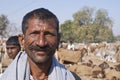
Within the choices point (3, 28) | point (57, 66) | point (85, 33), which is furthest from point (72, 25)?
point (57, 66)

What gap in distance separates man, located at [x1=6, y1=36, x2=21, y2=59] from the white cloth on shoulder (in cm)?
290

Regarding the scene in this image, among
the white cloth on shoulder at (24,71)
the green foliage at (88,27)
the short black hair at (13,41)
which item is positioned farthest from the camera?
the green foliage at (88,27)

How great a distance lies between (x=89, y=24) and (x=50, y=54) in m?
79.9

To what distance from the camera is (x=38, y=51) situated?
2.34 metres

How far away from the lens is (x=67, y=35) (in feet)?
241

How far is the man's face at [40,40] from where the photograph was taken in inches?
92.0

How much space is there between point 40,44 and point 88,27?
7745cm

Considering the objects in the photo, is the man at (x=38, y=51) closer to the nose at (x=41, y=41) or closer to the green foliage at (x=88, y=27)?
the nose at (x=41, y=41)

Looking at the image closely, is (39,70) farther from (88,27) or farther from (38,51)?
(88,27)

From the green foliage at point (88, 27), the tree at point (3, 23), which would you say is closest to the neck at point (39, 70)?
the tree at point (3, 23)

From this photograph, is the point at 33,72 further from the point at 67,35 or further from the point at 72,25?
the point at 72,25


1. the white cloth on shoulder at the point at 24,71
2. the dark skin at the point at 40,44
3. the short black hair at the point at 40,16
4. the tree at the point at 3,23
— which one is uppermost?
the tree at the point at 3,23

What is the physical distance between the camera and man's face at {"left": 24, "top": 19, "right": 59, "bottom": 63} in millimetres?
2338

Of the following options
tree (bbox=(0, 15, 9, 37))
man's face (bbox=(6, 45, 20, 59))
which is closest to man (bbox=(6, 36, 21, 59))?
man's face (bbox=(6, 45, 20, 59))
